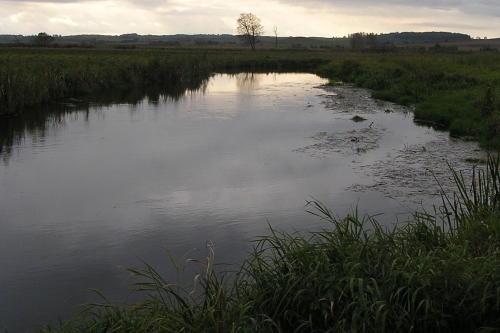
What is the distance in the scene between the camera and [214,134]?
14.2 m

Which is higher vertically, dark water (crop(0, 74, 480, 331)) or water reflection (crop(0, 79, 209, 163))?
water reflection (crop(0, 79, 209, 163))

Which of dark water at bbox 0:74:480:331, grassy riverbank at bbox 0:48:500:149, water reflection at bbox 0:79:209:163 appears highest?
grassy riverbank at bbox 0:48:500:149

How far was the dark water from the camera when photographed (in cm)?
607

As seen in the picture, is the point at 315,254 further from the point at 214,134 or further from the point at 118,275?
the point at 214,134

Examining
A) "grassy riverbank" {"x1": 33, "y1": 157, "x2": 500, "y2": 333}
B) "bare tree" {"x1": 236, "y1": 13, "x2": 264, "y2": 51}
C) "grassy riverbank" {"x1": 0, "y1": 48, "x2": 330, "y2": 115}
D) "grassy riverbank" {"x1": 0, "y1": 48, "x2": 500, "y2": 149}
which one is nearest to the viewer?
"grassy riverbank" {"x1": 33, "y1": 157, "x2": 500, "y2": 333}

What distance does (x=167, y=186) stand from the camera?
9156mm

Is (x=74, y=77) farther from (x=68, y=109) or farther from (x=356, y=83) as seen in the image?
(x=356, y=83)

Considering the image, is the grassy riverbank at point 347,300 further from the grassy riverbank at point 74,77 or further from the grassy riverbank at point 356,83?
the grassy riverbank at point 74,77

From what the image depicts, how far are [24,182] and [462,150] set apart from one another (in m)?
9.08

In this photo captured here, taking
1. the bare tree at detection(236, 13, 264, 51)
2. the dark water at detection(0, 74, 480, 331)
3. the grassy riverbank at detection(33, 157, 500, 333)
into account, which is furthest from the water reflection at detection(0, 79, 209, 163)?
the bare tree at detection(236, 13, 264, 51)

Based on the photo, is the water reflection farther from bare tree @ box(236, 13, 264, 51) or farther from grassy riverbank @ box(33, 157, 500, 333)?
bare tree @ box(236, 13, 264, 51)

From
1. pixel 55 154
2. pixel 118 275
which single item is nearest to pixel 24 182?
pixel 55 154

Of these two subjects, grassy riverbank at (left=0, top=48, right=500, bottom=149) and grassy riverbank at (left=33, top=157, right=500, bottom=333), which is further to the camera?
grassy riverbank at (left=0, top=48, right=500, bottom=149)

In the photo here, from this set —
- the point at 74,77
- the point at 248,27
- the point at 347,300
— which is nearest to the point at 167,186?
the point at 347,300
